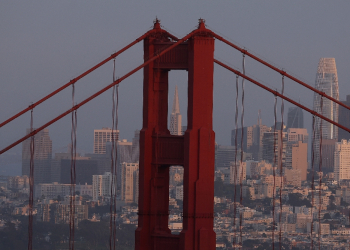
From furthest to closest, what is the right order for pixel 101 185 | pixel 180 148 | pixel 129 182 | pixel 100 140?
pixel 100 140
pixel 101 185
pixel 129 182
pixel 180 148

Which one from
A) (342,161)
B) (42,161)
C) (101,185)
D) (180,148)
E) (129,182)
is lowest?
(101,185)

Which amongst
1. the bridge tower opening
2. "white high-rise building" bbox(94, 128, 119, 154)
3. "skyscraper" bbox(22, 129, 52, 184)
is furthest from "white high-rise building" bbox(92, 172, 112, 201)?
the bridge tower opening

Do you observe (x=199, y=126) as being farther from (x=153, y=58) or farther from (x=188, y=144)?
(x=153, y=58)

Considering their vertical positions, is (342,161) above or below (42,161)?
above

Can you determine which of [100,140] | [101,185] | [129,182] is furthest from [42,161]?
[129,182]

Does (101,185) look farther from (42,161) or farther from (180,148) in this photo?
(180,148)

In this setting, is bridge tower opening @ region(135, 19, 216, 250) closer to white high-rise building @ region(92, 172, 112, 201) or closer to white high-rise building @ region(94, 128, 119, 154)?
white high-rise building @ region(92, 172, 112, 201)

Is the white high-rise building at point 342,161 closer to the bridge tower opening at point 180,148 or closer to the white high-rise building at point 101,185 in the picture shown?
the white high-rise building at point 101,185

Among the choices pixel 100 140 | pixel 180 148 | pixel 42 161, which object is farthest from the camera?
pixel 100 140
